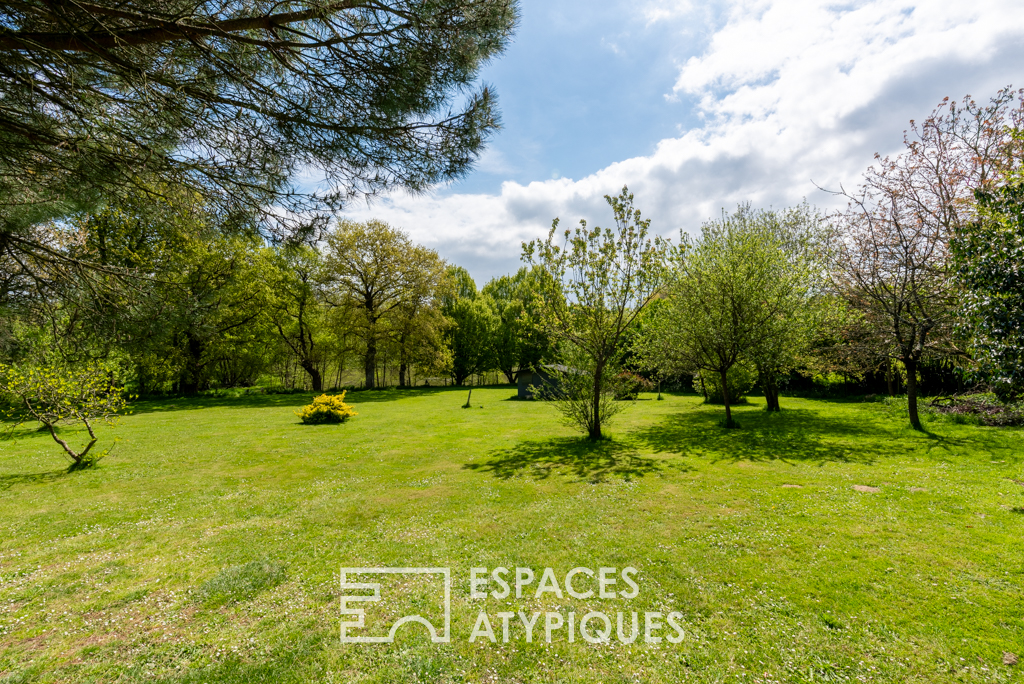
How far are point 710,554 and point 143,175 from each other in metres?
10.0

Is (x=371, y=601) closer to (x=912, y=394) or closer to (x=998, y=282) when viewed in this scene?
(x=998, y=282)

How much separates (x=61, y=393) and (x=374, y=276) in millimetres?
23597

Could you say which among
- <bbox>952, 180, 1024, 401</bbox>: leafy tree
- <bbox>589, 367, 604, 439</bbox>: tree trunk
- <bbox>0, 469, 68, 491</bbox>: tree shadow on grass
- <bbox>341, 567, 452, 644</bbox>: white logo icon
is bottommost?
<bbox>0, 469, 68, 491</bbox>: tree shadow on grass

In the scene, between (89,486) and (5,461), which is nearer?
(89,486)

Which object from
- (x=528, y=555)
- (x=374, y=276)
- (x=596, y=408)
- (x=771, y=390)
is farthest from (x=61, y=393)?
(x=771, y=390)

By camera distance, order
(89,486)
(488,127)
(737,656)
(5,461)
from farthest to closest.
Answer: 1. (5,461)
2. (89,486)
3. (488,127)
4. (737,656)

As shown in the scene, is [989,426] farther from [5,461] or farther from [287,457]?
[5,461]

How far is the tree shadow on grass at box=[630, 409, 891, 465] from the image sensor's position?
10.5 metres

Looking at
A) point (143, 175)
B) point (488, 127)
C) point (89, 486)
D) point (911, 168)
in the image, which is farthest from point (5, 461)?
point (911, 168)

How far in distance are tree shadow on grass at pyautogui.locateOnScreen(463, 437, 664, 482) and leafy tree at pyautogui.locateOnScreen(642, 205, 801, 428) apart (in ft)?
17.2

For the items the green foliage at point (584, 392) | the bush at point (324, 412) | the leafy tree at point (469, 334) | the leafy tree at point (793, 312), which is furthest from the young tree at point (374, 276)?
the leafy tree at point (793, 312)

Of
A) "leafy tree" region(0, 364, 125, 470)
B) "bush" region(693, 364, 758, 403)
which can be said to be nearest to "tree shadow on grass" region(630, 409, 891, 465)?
"bush" region(693, 364, 758, 403)

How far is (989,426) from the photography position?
1231cm

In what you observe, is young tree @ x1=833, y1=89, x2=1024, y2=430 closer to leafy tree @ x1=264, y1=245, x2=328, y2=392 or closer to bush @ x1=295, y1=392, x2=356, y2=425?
bush @ x1=295, y1=392, x2=356, y2=425
